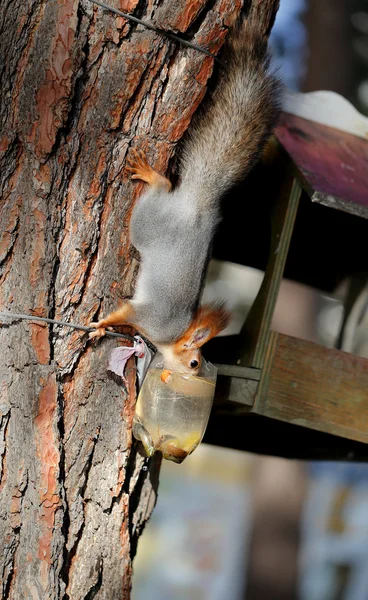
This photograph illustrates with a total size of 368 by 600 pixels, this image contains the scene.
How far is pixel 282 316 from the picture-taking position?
13.4ft

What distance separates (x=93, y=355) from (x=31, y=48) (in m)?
0.58

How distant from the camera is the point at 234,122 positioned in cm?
172

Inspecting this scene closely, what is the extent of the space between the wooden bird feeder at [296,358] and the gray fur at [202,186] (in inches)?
5.4

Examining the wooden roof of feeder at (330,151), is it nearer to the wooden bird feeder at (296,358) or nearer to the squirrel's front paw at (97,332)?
the wooden bird feeder at (296,358)

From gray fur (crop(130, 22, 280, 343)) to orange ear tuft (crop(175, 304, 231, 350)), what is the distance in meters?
0.02

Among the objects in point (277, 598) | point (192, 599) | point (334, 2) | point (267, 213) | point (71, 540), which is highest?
point (334, 2)

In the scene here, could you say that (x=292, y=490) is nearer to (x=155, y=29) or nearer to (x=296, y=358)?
(x=296, y=358)

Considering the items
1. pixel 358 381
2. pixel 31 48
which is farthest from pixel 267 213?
pixel 31 48

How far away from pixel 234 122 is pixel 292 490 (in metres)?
2.78

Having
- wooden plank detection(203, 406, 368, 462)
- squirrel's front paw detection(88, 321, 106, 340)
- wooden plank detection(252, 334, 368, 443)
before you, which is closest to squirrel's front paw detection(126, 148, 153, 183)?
squirrel's front paw detection(88, 321, 106, 340)

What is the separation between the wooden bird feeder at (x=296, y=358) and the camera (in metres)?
1.70

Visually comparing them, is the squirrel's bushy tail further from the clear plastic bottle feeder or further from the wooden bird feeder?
the clear plastic bottle feeder

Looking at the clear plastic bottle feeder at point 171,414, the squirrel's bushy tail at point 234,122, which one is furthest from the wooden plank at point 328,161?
the clear plastic bottle feeder at point 171,414

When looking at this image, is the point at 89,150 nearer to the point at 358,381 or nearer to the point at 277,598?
the point at 358,381
